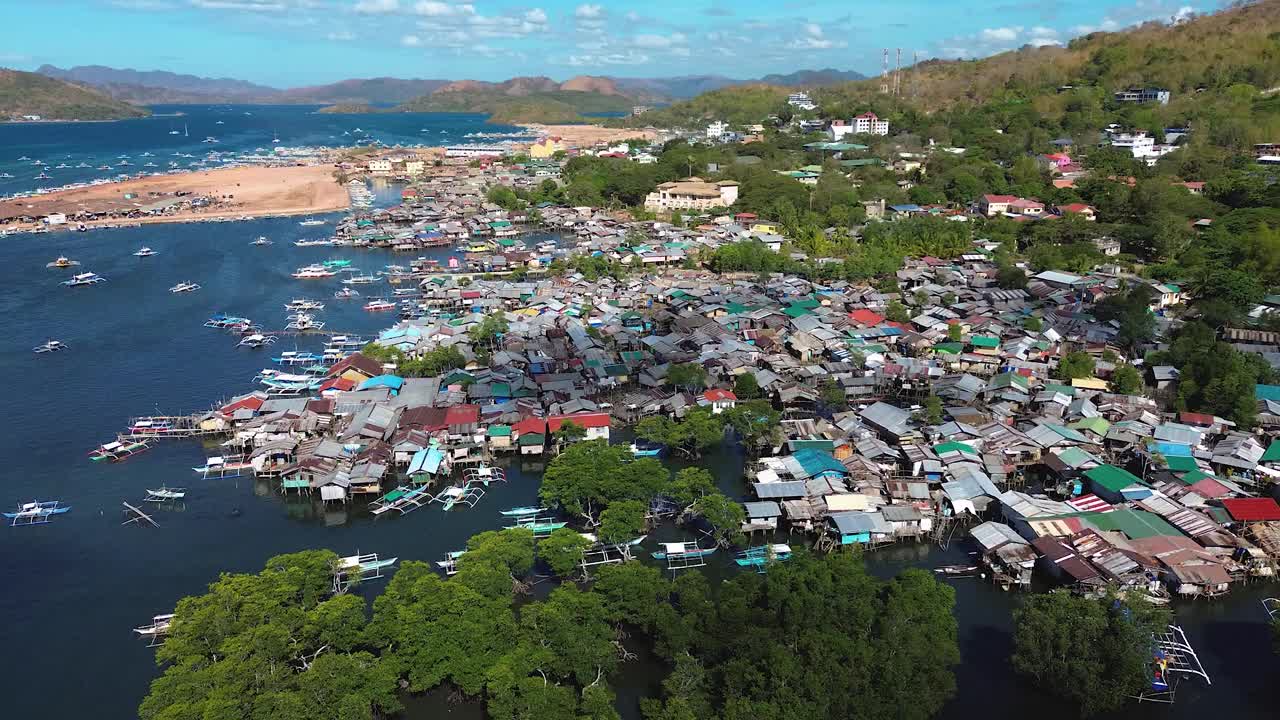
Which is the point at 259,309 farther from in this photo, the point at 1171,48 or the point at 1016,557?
the point at 1171,48

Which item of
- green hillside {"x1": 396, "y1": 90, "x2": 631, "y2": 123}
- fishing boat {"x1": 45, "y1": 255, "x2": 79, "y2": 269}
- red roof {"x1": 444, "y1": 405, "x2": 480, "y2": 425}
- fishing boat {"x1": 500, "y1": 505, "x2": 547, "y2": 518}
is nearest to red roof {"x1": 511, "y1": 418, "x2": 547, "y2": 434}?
red roof {"x1": 444, "y1": 405, "x2": 480, "y2": 425}

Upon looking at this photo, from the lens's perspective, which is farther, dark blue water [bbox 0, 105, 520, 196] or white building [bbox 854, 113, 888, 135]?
dark blue water [bbox 0, 105, 520, 196]

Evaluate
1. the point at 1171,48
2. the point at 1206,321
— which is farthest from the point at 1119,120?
the point at 1206,321

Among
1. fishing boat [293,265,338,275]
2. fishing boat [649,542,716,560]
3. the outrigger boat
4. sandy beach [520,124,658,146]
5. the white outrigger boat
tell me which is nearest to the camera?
the outrigger boat

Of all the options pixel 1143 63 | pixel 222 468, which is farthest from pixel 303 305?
pixel 1143 63

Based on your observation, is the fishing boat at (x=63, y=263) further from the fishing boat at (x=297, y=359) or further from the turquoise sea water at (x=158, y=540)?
the fishing boat at (x=297, y=359)

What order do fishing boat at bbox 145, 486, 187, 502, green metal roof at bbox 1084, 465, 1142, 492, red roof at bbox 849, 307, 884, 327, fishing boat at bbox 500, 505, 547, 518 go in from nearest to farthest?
green metal roof at bbox 1084, 465, 1142, 492 < fishing boat at bbox 500, 505, 547, 518 < fishing boat at bbox 145, 486, 187, 502 < red roof at bbox 849, 307, 884, 327

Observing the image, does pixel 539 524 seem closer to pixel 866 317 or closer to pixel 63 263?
pixel 866 317

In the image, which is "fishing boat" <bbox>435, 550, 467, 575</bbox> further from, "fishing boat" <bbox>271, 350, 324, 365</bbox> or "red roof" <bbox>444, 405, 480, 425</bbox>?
"fishing boat" <bbox>271, 350, 324, 365</bbox>
